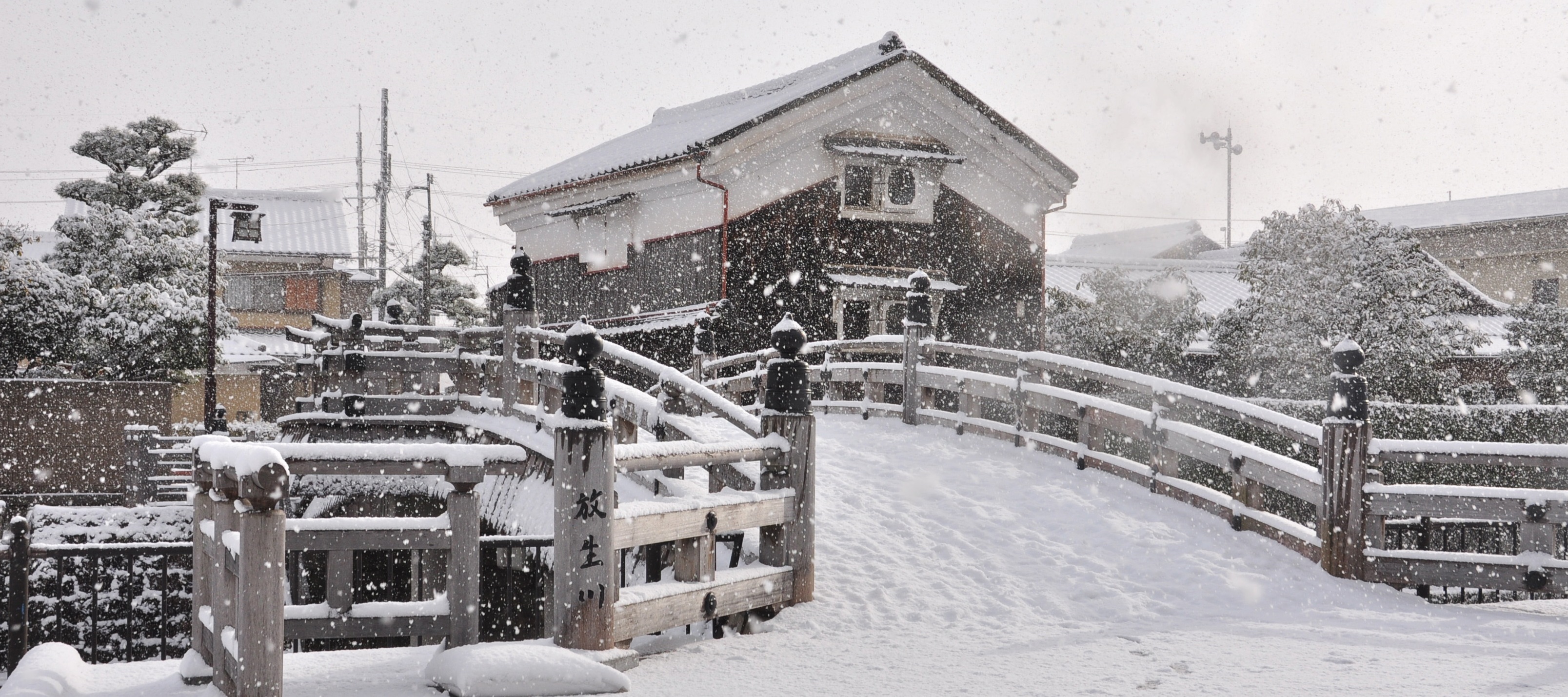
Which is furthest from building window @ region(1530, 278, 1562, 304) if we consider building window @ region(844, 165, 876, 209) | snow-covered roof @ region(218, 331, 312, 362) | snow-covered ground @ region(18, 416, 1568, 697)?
snow-covered roof @ region(218, 331, 312, 362)

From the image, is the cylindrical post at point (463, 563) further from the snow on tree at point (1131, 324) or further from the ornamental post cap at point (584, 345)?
the snow on tree at point (1131, 324)

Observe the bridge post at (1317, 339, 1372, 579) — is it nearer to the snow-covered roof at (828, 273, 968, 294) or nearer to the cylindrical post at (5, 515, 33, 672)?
the cylindrical post at (5, 515, 33, 672)

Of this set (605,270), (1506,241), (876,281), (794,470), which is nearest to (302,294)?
(605,270)

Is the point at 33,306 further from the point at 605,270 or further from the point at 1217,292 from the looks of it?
the point at 1217,292

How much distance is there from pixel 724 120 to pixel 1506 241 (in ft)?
98.9

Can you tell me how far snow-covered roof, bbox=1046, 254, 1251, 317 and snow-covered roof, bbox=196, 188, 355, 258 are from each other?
25.7m

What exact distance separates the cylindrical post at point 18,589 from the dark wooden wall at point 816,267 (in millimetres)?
11495

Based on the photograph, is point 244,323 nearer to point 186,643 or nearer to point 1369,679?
point 186,643

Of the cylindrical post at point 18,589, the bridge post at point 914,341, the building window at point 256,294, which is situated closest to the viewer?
the cylindrical post at point 18,589

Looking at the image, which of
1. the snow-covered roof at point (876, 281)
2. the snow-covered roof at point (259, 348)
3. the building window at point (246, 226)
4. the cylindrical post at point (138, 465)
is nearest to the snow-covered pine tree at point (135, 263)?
the building window at point (246, 226)

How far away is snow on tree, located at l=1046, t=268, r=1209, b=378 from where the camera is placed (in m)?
23.1

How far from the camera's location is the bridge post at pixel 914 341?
14.3 metres

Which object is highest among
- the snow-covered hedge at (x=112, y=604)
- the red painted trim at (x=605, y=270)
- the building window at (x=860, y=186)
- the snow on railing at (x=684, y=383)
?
the building window at (x=860, y=186)

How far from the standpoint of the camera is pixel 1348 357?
29.3 feet
